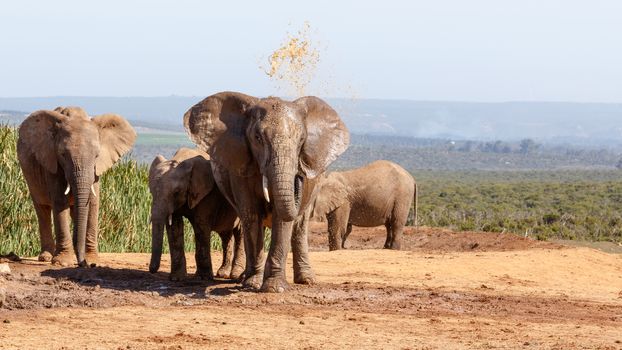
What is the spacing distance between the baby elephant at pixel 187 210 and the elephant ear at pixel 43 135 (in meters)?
1.83

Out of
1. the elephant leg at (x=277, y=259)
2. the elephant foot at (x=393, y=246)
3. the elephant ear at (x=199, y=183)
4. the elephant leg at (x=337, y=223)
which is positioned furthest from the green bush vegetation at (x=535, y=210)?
the elephant leg at (x=277, y=259)

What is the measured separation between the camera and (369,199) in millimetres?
21891

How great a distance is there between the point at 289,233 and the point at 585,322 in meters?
2.98

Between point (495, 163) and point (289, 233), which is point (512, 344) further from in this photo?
point (495, 163)

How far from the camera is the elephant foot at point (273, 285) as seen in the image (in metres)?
12.9

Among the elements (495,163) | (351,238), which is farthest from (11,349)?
(495,163)

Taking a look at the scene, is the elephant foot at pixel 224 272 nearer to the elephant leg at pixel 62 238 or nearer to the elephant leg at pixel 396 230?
the elephant leg at pixel 62 238

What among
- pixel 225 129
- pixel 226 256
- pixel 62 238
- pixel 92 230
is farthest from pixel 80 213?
pixel 225 129

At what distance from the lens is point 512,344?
10758mm

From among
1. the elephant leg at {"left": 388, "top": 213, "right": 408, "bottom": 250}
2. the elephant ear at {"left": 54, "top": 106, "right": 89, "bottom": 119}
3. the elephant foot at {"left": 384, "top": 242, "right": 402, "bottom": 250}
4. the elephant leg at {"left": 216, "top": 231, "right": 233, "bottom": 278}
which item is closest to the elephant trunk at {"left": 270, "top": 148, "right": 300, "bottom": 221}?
the elephant leg at {"left": 216, "top": 231, "right": 233, "bottom": 278}

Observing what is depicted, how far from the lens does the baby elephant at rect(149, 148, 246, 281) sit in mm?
13312

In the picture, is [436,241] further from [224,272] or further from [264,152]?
[264,152]

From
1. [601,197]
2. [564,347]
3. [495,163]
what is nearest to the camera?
[564,347]

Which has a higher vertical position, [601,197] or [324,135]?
[324,135]
